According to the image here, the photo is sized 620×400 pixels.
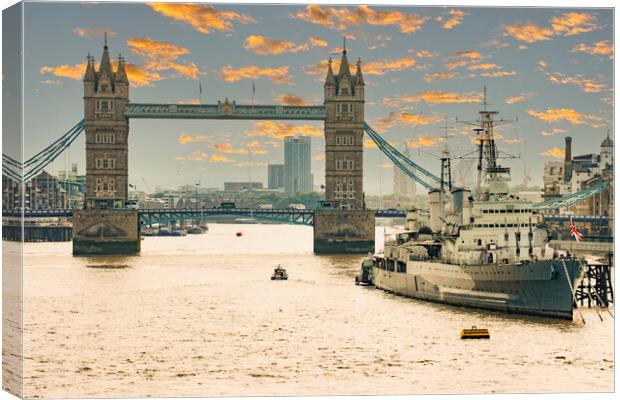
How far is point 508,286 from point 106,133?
65.2 meters

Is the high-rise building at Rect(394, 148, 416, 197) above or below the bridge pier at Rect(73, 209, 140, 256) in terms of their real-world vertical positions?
above

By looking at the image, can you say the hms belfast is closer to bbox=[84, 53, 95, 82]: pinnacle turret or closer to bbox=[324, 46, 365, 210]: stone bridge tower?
bbox=[324, 46, 365, 210]: stone bridge tower

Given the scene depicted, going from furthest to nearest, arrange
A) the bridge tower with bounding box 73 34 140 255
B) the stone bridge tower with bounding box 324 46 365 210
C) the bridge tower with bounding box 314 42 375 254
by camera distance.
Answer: the stone bridge tower with bounding box 324 46 365 210 < the bridge tower with bounding box 314 42 375 254 < the bridge tower with bounding box 73 34 140 255

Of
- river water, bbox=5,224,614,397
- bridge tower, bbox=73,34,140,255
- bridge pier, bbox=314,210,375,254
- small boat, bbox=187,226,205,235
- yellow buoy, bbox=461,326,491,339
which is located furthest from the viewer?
small boat, bbox=187,226,205,235

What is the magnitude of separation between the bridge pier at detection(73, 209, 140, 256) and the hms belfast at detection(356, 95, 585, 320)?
47.3 m

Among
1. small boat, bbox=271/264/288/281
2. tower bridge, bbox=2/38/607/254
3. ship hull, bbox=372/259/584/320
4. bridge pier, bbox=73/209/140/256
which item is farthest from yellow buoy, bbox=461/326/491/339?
bridge pier, bbox=73/209/140/256

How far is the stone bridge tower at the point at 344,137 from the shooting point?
99.9 metres

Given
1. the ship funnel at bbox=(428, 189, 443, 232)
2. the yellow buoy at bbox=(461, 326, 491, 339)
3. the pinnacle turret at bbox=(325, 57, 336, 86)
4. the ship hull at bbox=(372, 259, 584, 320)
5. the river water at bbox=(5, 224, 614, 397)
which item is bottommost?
the river water at bbox=(5, 224, 614, 397)

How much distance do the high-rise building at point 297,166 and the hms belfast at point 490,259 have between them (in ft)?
191

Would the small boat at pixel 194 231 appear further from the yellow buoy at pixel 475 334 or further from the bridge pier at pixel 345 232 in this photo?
the yellow buoy at pixel 475 334

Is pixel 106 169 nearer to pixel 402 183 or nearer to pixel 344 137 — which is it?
pixel 344 137

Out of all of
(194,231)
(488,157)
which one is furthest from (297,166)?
(488,157)

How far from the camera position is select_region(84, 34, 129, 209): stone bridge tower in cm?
9931

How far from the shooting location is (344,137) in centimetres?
10150
